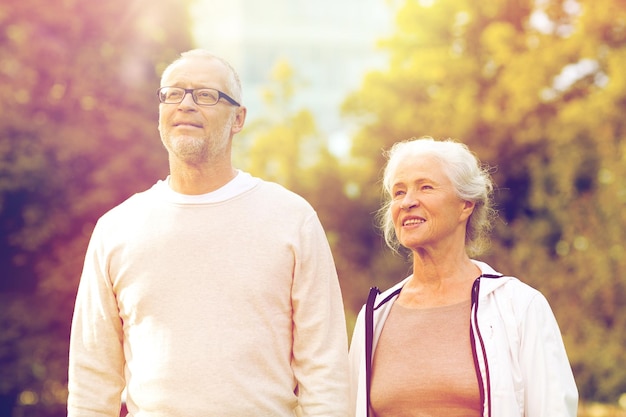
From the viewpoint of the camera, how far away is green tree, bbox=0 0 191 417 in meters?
12.1

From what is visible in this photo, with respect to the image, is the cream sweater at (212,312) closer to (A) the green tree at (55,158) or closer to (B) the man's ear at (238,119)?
(B) the man's ear at (238,119)

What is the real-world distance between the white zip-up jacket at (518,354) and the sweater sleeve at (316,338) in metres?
0.45

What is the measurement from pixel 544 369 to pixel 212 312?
1057 millimetres

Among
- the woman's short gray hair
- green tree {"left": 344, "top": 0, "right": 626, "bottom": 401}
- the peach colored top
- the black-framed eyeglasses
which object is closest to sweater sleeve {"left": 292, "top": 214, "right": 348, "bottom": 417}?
the peach colored top

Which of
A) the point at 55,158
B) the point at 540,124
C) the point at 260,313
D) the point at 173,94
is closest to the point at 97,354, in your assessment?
the point at 260,313

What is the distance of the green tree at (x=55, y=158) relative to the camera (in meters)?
12.1

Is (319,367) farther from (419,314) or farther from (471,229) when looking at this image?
(471,229)

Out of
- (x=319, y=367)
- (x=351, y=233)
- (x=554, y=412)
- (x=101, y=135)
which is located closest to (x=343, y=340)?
(x=319, y=367)

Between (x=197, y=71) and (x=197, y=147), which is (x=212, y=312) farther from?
(x=197, y=71)

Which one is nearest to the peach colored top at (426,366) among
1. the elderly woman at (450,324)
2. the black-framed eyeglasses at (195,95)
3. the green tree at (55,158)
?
the elderly woman at (450,324)

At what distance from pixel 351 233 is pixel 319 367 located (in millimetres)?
14438

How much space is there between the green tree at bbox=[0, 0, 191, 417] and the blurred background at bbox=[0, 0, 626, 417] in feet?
0.07

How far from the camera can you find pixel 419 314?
3326 mm

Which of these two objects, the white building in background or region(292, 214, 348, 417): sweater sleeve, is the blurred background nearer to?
region(292, 214, 348, 417): sweater sleeve
